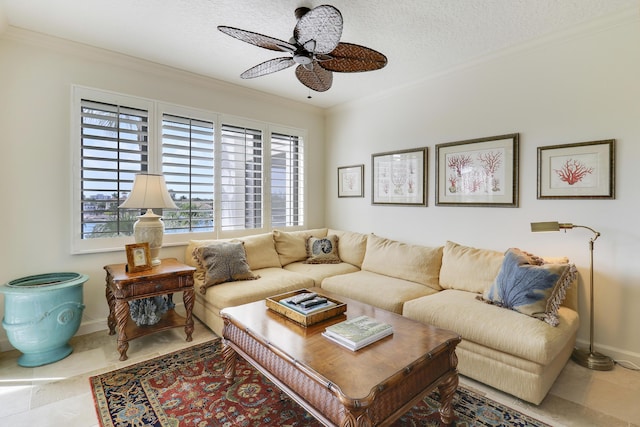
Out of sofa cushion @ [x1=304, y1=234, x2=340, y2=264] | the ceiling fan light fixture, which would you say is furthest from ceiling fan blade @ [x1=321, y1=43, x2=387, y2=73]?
sofa cushion @ [x1=304, y1=234, x2=340, y2=264]

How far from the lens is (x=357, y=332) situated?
1.66m

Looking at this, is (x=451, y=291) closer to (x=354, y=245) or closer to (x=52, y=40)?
(x=354, y=245)

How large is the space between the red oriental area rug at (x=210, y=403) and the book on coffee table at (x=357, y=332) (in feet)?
1.72

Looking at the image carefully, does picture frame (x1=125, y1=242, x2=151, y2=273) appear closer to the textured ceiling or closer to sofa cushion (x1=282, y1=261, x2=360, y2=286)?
sofa cushion (x1=282, y1=261, x2=360, y2=286)

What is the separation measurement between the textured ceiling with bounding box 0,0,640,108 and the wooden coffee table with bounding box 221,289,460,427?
2154 mm

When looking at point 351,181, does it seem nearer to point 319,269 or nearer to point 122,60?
point 319,269

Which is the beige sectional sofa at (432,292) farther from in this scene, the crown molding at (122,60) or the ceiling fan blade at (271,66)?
the crown molding at (122,60)

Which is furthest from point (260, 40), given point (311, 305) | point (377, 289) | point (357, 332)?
point (377, 289)

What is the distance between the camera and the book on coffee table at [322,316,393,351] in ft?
5.14

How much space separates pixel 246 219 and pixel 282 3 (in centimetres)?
241

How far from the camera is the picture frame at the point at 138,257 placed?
8.35 feet

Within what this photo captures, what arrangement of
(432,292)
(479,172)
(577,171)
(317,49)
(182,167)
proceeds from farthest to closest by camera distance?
(182,167) < (479,172) < (432,292) < (577,171) < (317,49)

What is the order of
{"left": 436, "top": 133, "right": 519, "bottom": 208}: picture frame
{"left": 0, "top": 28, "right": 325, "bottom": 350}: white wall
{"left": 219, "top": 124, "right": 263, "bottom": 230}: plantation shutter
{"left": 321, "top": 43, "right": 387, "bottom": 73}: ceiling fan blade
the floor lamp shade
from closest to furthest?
{"left": 321, "top": 43, "right": 387, "bottom": 73}: ceiling fan blade, {"left": 0, "top": 28, "right": 325, "bottom": 350}: white wall, the floor lamp shade, {"left": 436, "top": 133, "right": 519, "bottom": 208}: picture frame, {"left": 219, "top": 124, "right": 263, "bottom": 230}: plantation shutter

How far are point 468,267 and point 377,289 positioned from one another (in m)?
0.83
